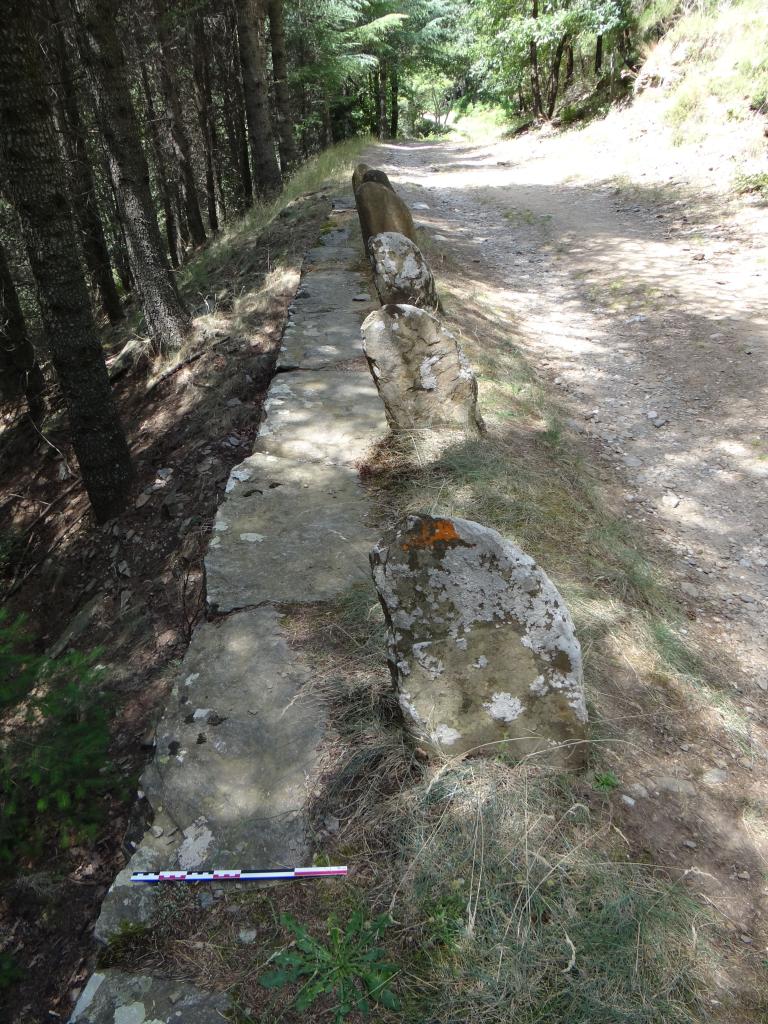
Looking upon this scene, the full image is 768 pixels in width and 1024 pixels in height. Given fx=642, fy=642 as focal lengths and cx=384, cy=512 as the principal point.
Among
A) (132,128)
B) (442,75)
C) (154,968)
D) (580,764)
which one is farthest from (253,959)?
(442,75)

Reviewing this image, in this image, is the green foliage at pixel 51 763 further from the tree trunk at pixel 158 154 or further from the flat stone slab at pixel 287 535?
the tree trunk at pixel 158 154

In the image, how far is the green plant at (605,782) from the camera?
2119mm

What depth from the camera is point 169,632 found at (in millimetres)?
3693

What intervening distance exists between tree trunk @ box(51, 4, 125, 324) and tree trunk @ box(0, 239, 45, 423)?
154 cm

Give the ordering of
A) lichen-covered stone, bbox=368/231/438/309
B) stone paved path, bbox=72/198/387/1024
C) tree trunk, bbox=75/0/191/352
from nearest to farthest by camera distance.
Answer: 1. stone paved path, bbox=72/198/387/1024
2. lichen-covered stone, bbox=368/231/438/309
3. tree trunk, bbox=75/0/191/352

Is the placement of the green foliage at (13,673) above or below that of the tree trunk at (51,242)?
below

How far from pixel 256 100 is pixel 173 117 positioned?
2.49m

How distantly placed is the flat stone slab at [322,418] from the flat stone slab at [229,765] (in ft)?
5.76

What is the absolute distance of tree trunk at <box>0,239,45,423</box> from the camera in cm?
788

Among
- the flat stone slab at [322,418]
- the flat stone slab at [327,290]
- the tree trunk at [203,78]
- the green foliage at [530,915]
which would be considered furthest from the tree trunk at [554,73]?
the green foliage at [530,915]

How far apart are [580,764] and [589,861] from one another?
35cm

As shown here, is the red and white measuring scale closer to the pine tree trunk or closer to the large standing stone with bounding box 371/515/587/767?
the large standing stone with bounding box 371/515/587/767

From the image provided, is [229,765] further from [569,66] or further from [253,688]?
[569,66]

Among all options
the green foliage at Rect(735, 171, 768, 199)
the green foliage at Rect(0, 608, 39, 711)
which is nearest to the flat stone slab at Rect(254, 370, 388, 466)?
the green foliage at Rect(0, 608, 39, 711)
